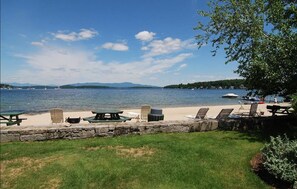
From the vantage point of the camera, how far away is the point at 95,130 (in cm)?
843

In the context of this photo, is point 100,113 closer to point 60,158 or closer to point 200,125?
point 200,125

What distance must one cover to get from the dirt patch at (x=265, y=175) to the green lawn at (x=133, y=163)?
0.49 feet

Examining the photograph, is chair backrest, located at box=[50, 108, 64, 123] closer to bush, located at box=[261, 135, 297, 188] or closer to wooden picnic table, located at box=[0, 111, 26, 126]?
wooden picnic table, located at box=[0, 111, 26, 126]

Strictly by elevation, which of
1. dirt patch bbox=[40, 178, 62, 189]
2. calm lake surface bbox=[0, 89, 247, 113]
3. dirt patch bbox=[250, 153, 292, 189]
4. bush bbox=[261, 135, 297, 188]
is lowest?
calm lake surface bbox=[0, 89, 247, 113]

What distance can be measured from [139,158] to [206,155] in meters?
1.76

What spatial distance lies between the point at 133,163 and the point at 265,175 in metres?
3.01

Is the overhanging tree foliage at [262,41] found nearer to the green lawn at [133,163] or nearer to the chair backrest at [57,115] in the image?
the green lawn at [133,163]

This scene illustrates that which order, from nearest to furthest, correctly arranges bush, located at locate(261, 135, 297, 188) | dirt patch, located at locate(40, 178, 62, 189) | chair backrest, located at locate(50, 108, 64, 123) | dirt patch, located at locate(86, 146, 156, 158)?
bush, located at locate(261, 135, 297, 188) → dirt patch, located at locate(40, 178, 62, 189) → dirt patch, located at locate(86, 146, 156, 158) → chair backrest, located at locate(50, 108, 64, 123)

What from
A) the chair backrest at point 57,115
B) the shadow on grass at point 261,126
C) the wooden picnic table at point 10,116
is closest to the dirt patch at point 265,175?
the shadow on grass at point 261,126

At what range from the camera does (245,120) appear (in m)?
9.84

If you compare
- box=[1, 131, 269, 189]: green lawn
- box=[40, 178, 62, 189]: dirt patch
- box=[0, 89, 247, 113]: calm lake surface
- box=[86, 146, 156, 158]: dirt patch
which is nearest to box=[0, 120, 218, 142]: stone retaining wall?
box=[1, 131, 269, 189]: green lawn

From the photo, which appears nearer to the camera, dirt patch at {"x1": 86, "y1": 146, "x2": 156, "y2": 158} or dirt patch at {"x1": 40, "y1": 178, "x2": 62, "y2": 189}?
dirt patch at {"x1": 40, "y1": 178, "x2": 62, "y2": 189}

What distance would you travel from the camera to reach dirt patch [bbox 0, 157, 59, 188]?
5.64 m

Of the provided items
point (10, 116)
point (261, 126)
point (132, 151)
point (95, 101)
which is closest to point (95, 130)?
point (132, 151)
